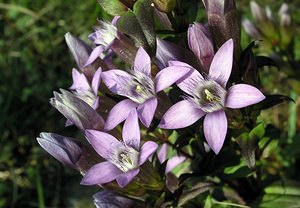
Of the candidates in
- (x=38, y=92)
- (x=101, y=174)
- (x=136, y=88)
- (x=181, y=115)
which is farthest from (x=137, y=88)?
(x=38, y=92)

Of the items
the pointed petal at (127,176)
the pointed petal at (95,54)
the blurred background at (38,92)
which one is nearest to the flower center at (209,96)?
the pointed petal at (127,176)

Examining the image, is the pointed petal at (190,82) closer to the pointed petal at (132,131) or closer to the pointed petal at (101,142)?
the pointed petal at (132,131)

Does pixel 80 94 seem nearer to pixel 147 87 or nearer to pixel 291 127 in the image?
pixel 147 87

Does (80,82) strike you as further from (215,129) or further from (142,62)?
(215,129)

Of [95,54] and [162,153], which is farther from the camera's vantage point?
[162,153]

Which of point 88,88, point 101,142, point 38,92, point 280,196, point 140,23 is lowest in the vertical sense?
point 280,196

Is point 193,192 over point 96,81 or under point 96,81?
under
